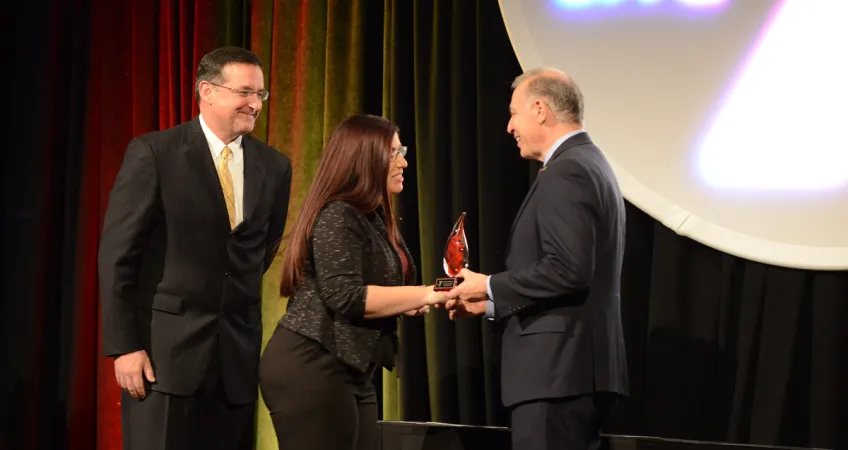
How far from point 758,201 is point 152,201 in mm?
1951

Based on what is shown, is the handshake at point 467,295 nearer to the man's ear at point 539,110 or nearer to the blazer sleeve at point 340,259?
the blazer sleeve at point 340,259

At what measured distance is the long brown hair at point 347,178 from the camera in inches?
91.2

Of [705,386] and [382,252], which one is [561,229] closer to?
[382,252]

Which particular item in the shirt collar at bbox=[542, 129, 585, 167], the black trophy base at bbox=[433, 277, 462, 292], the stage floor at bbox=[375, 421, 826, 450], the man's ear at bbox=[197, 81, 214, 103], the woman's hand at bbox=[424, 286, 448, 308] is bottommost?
the stage floor at bbox=[375, 421, 826, 450]

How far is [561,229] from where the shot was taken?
2.21m

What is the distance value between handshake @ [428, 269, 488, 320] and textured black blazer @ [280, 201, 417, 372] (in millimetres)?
127

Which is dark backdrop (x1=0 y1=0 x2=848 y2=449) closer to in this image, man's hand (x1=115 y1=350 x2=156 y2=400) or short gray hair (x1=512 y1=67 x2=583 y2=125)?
short gray hair (x1=512 y1=67 x2=583 y2=125)

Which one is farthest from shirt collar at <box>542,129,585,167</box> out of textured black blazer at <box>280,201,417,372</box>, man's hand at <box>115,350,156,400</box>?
man's hand at <box>115,350,156,400</box>

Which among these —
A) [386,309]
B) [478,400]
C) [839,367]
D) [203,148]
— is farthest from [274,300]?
[839,367]

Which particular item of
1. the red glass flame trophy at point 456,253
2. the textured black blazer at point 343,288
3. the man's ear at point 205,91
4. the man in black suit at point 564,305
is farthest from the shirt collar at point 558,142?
the man's ear at point 205,91

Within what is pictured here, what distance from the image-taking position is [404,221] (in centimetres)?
363

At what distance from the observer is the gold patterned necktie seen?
2547 millimetres

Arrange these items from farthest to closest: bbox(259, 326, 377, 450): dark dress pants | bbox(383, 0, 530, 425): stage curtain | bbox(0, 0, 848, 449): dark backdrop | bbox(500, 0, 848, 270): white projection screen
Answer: bbox(383, 0, 530, 425): stage curtain
bbox(0, 0, 848, 449): dark backdrop
bbox(500, 0, 848, 270): white projection screen
bbox(259, 326, 377, 450): dark dress pants

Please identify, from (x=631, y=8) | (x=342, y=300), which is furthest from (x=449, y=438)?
(x=631, y=8)
